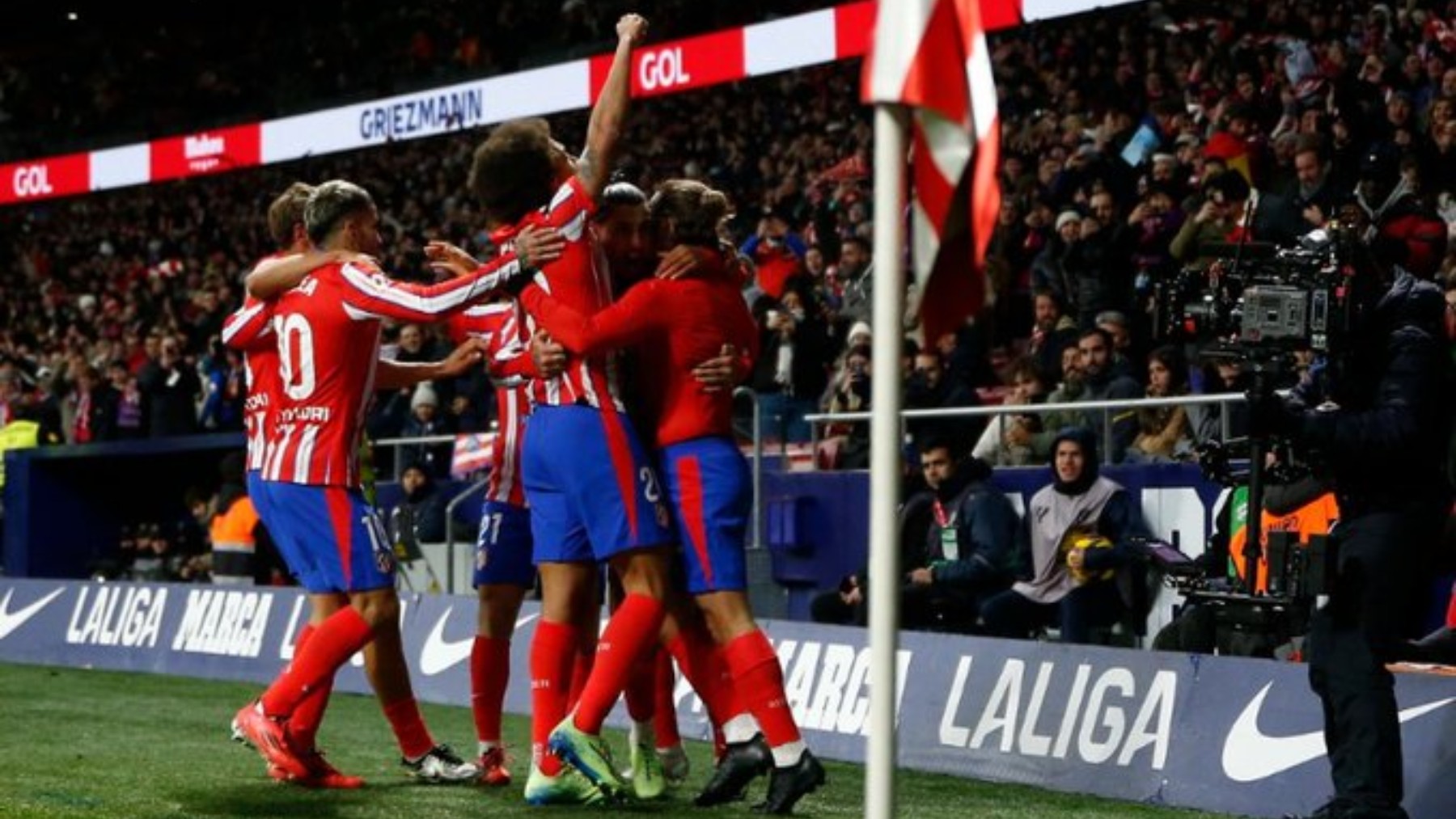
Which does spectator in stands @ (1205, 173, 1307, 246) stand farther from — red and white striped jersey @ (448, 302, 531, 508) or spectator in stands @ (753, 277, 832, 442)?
red and white striped jersey @ (448, 302, 531, 508)

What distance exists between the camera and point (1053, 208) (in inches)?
631

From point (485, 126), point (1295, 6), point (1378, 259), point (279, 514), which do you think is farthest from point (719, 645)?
point (485, 126)

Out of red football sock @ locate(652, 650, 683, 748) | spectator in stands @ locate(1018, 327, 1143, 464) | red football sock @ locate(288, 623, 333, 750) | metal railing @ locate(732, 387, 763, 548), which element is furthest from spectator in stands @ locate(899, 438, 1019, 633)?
red football sock @ locate(288, 623, 333, 750)

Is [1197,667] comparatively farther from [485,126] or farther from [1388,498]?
[485,126]

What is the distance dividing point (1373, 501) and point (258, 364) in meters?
3.72

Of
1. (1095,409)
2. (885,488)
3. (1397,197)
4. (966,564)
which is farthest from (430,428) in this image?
(885,488)

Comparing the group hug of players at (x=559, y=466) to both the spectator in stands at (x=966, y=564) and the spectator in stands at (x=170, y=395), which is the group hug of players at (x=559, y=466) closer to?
the spectator in stands at (x=966, y=564)

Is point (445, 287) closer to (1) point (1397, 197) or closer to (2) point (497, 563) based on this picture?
(2) point (497, 563)

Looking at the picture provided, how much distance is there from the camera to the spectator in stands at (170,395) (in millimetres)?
22062

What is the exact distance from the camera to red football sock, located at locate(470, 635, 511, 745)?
809 centimetres

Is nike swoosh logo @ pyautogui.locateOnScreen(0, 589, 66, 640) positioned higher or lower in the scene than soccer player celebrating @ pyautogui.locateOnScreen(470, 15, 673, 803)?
lower

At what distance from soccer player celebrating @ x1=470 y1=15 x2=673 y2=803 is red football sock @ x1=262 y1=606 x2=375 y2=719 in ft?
2.06

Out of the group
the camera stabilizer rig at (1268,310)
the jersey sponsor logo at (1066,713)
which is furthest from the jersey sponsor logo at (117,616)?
the camera stabilizer rig at (1268,310)

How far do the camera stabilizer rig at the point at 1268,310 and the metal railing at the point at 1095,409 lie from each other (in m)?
3.81
